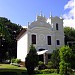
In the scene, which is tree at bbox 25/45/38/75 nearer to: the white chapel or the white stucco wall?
the white chapel

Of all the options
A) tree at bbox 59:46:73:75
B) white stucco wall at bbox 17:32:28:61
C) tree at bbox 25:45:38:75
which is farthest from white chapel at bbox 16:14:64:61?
tree at bbox 59:46:73:75

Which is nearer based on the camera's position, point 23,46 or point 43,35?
point 43,35

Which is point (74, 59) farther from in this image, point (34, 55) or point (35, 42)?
point (35, 42)

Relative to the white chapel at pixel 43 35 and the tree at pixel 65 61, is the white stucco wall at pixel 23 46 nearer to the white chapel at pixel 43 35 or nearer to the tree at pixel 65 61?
the white chapel at pixel 43 35

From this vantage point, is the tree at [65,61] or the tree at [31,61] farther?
the tree at [31,61]

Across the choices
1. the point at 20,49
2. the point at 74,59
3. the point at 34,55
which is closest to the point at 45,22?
the point at 20,49

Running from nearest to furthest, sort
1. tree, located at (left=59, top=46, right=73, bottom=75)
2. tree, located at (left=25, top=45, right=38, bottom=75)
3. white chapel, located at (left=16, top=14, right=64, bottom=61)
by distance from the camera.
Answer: tree, located at (left=59, top=46, right=73, bottom=75) < tree, located at (left=25, top=45, right=38, bottom=75) < white chapel, located at (left=16, top=14, right=64, bottom=61)

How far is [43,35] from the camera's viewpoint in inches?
2391

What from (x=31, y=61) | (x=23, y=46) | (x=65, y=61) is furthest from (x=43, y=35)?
(x=65, y=61)

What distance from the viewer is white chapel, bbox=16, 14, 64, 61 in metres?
59.3

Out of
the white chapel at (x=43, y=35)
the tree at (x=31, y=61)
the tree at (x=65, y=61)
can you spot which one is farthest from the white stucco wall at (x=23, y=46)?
the tree at (x=65, y=61)

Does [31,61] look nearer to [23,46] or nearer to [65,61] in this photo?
[65,61]

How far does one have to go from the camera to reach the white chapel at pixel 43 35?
5934 centimetres

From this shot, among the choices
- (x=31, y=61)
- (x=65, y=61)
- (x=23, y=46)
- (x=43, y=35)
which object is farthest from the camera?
(x=23, y=46)
